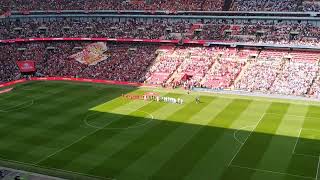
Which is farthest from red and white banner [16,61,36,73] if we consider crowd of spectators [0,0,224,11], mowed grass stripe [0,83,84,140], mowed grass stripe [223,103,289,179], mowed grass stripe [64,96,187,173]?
mowed grass stripe [223,103,289,179]

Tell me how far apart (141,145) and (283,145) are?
1413 centimetres

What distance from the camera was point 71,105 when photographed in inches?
2203

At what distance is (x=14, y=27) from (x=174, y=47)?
3658 centimetres

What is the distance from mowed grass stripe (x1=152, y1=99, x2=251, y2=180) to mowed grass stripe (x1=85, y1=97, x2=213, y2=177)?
319 cm

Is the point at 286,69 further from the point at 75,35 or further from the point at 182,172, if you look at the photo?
the point at 75,35

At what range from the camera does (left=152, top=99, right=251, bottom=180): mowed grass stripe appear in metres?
34.5

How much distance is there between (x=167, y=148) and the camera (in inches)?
1566

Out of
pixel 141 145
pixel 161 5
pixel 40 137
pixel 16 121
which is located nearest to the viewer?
pixel 141 145

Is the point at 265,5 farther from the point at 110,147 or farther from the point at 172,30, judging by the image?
the point at 110,147

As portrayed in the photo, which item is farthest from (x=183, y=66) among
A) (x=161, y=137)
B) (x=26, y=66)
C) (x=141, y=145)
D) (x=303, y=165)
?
(x=303, y=165)

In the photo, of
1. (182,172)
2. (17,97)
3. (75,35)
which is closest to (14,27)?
(75,35)

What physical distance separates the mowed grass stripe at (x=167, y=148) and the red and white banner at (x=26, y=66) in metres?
39.7

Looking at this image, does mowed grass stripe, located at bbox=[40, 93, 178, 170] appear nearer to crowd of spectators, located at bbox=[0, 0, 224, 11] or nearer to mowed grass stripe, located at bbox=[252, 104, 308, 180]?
mowed grass stripe, located at bbox=[252, 104, 308, 180]

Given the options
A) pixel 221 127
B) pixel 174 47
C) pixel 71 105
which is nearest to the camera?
pixel 221 127
